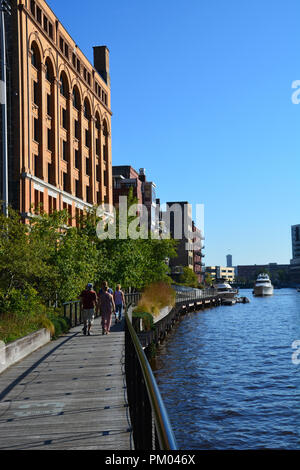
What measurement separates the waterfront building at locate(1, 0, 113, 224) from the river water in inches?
537

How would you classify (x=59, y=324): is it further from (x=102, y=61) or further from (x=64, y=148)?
(x=102, y=61)

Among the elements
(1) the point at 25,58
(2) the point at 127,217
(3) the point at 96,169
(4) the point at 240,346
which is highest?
(1) the point at 25,58

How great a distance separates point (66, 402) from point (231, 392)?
431 inches

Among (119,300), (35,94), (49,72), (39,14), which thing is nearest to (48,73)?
(49,72)

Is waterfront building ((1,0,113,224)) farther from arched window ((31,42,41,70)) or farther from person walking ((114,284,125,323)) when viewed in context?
person walking ((114,284,125,323))

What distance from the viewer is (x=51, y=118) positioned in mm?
48375

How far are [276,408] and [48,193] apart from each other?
31.6 m

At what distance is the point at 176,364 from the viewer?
27.3 meters

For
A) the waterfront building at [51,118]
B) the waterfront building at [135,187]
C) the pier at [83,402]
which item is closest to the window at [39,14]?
the waterfront building at [51,118]

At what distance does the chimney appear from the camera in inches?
2692

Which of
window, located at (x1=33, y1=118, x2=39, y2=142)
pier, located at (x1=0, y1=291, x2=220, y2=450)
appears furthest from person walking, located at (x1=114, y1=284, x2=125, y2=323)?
window, located at (x1=33, y1=118, x2=39, y2=142)

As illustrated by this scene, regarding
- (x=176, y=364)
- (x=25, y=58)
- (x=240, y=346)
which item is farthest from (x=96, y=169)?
(x=176, y=364)

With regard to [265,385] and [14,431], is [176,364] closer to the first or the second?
[265,385]

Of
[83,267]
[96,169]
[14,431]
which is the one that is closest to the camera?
[14,431]
